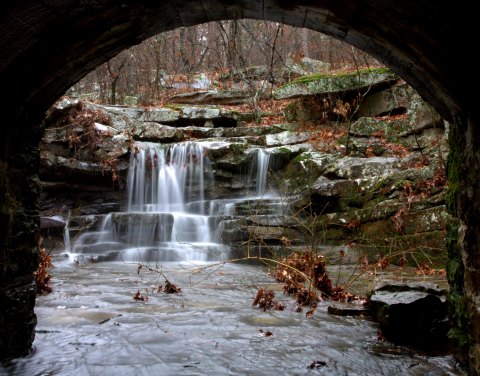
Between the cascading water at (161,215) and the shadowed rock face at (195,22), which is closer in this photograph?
the shadowed rock face at (195,22)

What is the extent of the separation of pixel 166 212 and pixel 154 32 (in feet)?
30.9

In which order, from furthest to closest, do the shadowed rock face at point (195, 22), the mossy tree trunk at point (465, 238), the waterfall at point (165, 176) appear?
the waterfall at point (165, 176), the mossy tree trunk at point (465, 238), the shadowed rock face at point (195, 22)

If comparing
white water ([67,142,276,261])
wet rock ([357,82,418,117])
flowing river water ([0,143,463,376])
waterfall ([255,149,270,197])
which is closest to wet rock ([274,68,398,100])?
wet rock ([357,82,418,117])

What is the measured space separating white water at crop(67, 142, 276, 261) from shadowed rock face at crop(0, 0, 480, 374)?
5.97 m

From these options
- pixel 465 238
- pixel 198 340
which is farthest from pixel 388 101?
pixel 465 238

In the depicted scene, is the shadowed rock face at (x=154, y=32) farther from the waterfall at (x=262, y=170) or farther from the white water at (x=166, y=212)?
the waterfall at (x=262, y=170)

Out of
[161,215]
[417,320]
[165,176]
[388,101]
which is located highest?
[388,101]

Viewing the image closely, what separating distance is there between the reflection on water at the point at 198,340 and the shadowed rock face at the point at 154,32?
480 millimetres

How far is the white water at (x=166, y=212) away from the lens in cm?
994

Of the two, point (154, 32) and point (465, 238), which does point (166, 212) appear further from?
point (465, 238)

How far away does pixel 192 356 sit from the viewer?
3295 millimetres

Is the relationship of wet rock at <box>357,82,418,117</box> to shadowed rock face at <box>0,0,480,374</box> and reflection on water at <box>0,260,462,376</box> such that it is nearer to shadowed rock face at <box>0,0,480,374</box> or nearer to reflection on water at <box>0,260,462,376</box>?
reflection on water at <box>0,260,462,376</box>

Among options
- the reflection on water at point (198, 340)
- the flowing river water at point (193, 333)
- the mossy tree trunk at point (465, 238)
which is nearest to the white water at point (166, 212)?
the flowing river water at point (193, 333)

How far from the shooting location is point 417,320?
3584mm
